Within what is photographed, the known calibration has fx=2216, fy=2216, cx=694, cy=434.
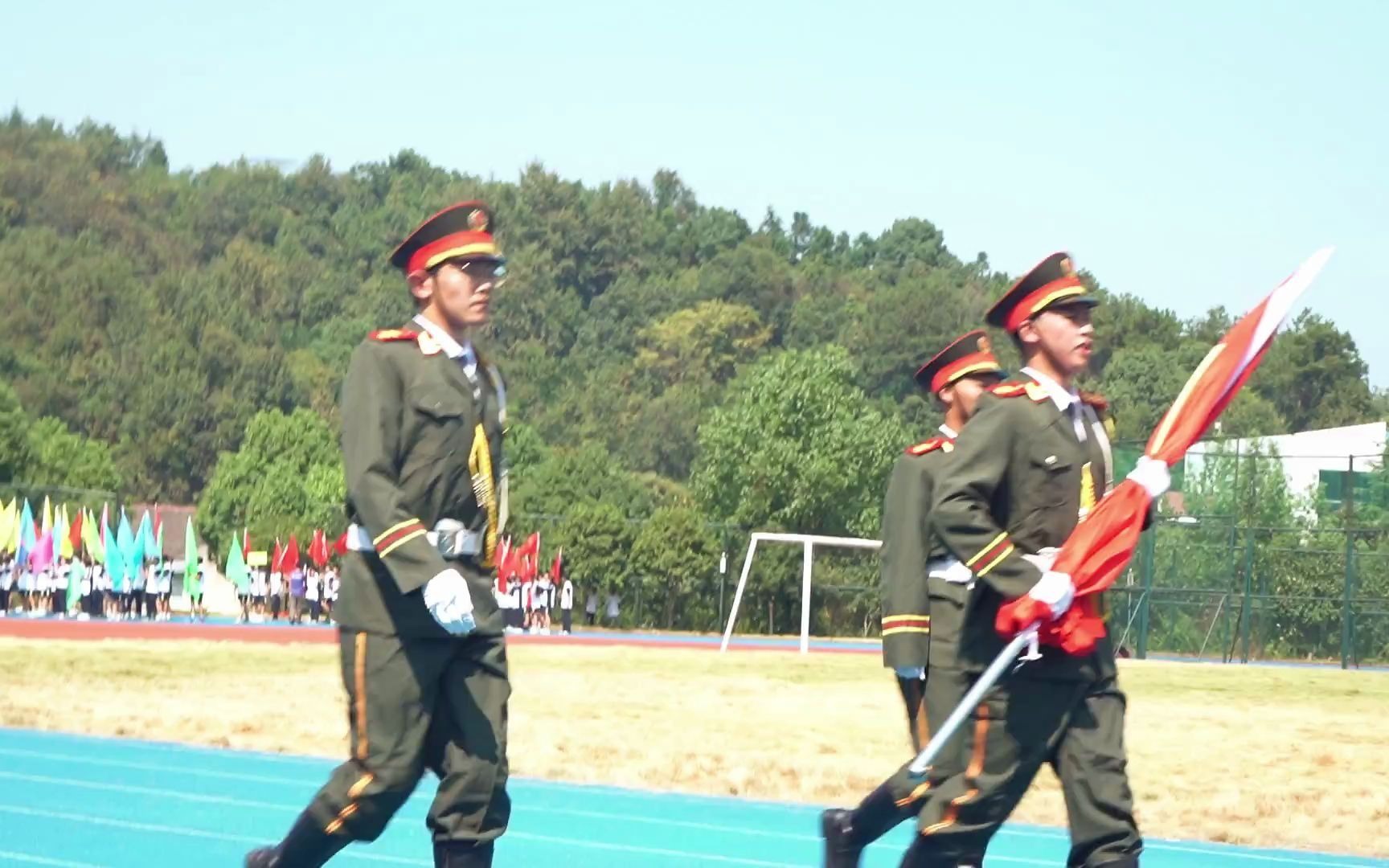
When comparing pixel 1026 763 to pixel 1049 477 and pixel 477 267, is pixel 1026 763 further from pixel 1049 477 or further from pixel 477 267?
pixel 477 267

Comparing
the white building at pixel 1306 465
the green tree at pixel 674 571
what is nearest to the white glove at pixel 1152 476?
the white building at pixel 1306 465

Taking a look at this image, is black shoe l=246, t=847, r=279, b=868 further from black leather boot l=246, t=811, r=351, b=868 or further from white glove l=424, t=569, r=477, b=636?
white glove l=424, t=569, r=477, b=636

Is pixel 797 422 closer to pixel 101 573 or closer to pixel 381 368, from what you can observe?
pixel 101 573

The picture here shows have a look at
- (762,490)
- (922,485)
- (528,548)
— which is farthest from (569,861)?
(762,490)

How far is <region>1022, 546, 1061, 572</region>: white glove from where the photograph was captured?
20.7 feet

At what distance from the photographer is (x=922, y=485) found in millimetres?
8133

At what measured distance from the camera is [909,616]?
7992 millimetres

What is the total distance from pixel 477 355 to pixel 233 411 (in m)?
96.9

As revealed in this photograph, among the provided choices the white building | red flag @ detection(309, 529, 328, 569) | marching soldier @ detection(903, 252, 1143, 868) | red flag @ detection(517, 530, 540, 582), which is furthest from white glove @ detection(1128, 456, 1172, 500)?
red flag @ detection(309, 529, 328, 569)

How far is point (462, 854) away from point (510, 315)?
111222 mm

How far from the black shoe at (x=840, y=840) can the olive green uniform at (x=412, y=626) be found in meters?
2.03

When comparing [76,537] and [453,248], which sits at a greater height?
[453,248]

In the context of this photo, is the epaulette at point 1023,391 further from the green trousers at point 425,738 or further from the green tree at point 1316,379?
the green tree at point 1316,379

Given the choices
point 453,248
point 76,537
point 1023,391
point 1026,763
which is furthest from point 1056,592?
point 76,537
